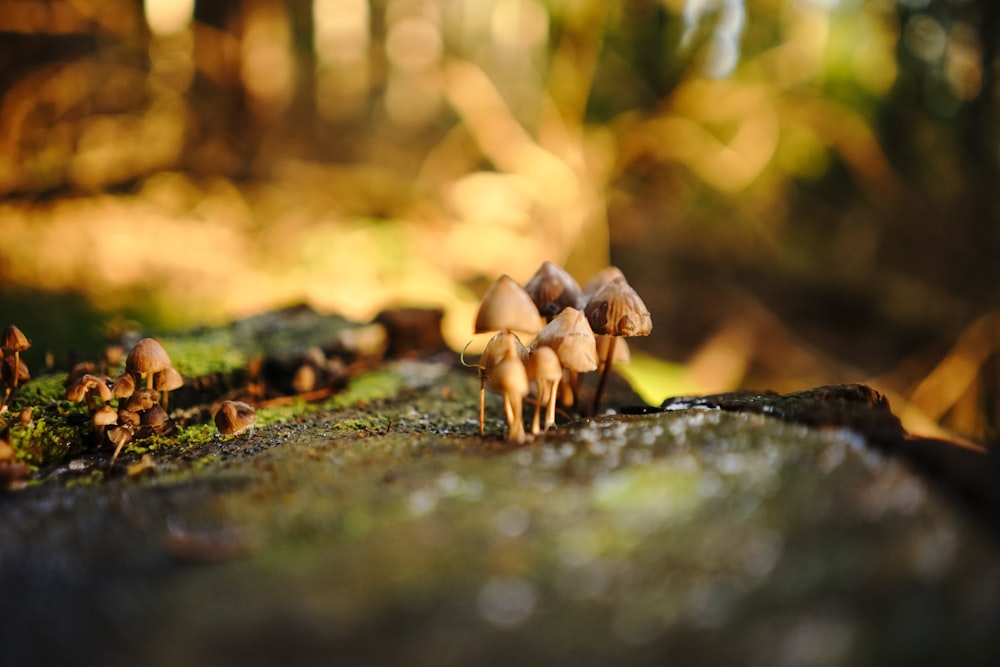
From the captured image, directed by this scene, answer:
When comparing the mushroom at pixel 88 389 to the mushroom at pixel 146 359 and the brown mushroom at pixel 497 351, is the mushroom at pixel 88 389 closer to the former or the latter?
the mushroom at pixel 146 359

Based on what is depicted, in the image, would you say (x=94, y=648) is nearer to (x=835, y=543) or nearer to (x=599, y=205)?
(x=835, y=543)

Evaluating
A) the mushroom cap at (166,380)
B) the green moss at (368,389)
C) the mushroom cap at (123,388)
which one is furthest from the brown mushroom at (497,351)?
the mushroom cap at (123,388)

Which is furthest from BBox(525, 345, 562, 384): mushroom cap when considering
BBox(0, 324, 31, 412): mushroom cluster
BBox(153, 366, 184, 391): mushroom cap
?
BBox(0, 324, 31, 412): mushroom cluster

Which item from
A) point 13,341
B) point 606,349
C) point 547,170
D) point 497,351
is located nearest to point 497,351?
point 497,351

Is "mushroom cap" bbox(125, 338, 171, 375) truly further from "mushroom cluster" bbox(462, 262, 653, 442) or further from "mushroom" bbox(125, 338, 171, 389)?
"mushroom cluster" bbox(462, 262, 653, 442)

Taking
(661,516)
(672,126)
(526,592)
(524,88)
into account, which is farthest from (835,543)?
(524,88)

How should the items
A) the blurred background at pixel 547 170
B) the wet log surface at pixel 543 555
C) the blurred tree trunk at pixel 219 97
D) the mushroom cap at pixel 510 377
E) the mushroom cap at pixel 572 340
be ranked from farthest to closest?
1. the blurred tree trunk at pixel 219 97
2. the blurred background at pixel 547 170
3. the mushroom cap at pixel 572 340
4. the mushroom cap at pixel 510 377
5. the wet log surface at pixel 543 555
